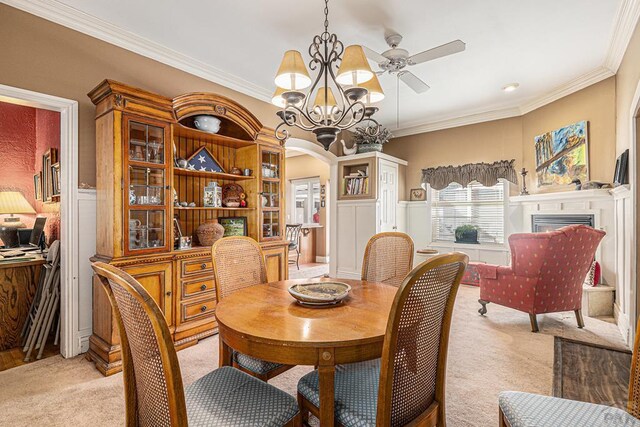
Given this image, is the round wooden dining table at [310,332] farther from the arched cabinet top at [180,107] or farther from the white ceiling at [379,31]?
the white ceiling at [379,31]

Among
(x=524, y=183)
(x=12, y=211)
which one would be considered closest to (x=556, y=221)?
(x=524, y=183)

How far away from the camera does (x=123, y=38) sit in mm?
2814

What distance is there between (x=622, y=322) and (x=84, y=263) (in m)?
4.99

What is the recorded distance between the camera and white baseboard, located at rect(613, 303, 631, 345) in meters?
2.88

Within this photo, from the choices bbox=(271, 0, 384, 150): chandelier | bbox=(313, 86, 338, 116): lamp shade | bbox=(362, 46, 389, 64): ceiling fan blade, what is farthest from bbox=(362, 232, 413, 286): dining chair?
bbox=(362, 46, 389, 64): ceiling fan blade

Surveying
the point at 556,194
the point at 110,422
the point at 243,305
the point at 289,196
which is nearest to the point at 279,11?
the point at 243,305

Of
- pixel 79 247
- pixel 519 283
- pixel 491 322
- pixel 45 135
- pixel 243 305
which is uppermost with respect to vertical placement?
pixel 45 135

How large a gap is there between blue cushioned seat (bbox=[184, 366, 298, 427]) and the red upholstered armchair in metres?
2.80

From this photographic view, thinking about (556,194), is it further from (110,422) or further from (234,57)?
(110,422)

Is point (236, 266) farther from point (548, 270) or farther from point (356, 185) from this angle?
point (356, 185)

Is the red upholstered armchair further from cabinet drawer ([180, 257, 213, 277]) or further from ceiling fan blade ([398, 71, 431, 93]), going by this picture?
cabinet drawer ([180, 257, 213, 277])

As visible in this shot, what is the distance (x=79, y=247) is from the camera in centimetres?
261

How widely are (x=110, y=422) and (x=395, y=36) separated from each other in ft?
11.6

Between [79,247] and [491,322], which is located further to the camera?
[491,322]
